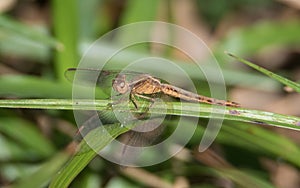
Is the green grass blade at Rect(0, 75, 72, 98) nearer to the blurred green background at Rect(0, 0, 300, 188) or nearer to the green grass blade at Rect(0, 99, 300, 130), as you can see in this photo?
the blurred green background at Rect(0, 0, 300, 188)

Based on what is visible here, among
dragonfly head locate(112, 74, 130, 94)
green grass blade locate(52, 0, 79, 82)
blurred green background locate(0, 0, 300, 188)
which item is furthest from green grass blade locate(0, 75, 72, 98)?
dragonfly head locate(112, 74, 130, 94)

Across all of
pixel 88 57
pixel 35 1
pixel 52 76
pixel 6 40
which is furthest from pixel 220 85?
pixel 35 1

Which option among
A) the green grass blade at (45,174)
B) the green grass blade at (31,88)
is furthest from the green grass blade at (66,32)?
the green grass blade at (45,174)

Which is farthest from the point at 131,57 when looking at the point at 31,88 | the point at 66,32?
the point at 31,88

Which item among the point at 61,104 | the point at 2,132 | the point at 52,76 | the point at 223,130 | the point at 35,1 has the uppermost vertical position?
the point at 35,1

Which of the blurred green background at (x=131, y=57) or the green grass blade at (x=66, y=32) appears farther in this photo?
the green grass blade at (x=66, y=32)

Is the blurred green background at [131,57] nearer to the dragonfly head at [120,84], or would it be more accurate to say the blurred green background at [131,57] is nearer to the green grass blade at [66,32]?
the green grass blade at [66,32]

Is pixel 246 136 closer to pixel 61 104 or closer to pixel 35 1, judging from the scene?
pixel 61 104

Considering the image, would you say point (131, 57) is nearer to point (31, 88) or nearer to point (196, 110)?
point (31, 88)
